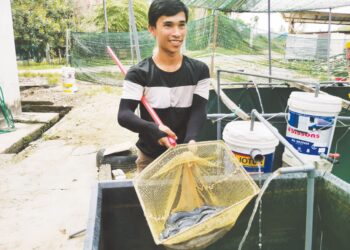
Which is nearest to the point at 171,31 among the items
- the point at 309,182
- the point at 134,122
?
the point at 134,122

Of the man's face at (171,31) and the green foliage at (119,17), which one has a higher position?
the green foliage at (119,17)

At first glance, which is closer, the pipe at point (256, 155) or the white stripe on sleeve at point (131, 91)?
the white stripe on sleeve at point (131, 91)

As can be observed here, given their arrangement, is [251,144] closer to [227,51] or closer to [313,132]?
[313,132]

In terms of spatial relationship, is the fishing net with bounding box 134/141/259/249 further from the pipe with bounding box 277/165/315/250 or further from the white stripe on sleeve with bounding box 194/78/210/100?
the white stripe on sleeve with bounding box 194/78/210/100

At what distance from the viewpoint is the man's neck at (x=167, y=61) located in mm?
1958

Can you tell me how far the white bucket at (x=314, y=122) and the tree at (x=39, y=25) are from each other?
2169 cm

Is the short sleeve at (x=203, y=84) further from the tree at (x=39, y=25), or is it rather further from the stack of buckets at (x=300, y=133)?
the tree at (x=39, y=25)

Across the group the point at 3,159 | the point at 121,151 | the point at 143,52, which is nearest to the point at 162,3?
the point at 121,151

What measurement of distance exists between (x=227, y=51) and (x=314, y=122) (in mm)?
8857

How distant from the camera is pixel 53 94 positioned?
10.7 meters

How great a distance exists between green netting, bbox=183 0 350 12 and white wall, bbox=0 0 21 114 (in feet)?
12.8

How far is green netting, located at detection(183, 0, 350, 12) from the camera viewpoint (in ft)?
18.5

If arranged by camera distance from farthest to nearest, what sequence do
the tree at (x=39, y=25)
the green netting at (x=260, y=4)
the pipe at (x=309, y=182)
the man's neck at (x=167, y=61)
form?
the tree at (x=39, y=25)
the green netting at (x=260, y=4)
the man's neck at (x=167, y=61)
the pipe at (x=309, y=182)

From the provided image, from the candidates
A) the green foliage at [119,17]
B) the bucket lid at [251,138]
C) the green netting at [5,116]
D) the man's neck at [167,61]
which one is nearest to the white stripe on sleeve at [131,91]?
the man's neck at [167,61]
